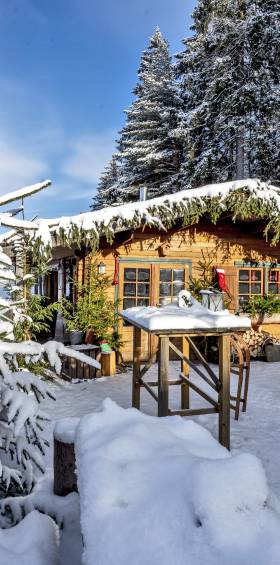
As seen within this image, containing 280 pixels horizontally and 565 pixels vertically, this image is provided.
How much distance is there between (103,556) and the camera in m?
1.12

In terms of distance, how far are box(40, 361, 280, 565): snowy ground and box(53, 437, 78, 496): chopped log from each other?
5.29 feet

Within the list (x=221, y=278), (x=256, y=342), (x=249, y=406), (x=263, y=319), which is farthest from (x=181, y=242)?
(x=249, y=406)

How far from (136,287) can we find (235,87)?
444 inches

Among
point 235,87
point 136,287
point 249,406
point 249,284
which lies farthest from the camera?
point 235,87

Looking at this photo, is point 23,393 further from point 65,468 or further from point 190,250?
point 190,250

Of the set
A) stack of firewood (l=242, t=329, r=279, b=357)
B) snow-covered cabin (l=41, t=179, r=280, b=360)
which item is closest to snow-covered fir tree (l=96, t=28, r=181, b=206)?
snow-covered cabin (l=41, t=179, r=280, b=360)

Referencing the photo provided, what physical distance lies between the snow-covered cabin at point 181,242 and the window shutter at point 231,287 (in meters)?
0.03

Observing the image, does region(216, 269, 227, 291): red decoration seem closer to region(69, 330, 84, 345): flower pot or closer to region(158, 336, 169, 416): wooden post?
region(69, 330, 84, 345): flower pot

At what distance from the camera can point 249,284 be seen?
10.7 meters

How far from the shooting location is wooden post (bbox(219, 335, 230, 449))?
4344 mm

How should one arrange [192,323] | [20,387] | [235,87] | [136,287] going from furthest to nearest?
1. [235,87]
2. [136,287]
3. [192,323]
4. [20,387]

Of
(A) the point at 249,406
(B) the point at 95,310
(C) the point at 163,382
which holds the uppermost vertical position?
(B) the point at 95,310

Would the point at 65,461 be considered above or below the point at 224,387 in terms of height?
above

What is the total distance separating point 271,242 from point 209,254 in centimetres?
183
